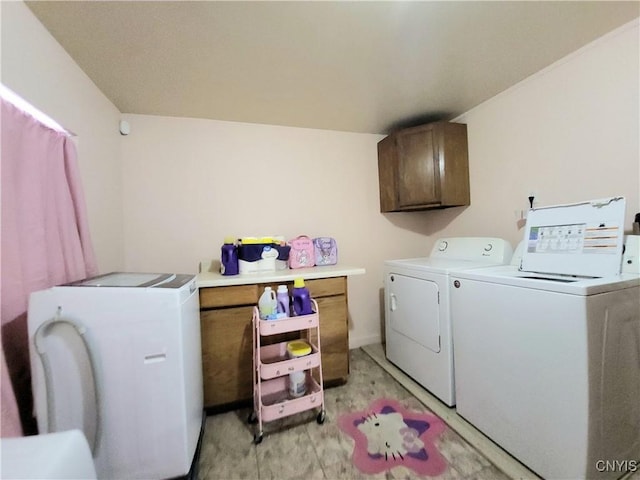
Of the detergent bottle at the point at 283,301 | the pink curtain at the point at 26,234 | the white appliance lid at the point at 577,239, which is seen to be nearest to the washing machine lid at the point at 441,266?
the white appliance lid at the point at 577,239

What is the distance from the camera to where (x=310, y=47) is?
1393 mm

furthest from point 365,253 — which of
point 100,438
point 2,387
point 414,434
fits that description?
point 2,387

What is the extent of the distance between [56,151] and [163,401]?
125cm

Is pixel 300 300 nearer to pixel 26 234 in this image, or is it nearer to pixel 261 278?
pixel 261 278

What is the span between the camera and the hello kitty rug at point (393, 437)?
1.22 metres

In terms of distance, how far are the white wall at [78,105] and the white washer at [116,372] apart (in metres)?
0.85

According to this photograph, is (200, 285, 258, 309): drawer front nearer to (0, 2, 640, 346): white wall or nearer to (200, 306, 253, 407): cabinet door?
(200, 306, 253, 407): cabinet door

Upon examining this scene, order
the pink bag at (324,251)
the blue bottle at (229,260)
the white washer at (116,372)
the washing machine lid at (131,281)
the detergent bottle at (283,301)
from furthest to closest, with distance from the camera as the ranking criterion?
the pink bag at (324,251), the blue bottle at (229,260), the detergent bottle at (283,301), the washing machine lid at (131,281), the white washer at (116,372)

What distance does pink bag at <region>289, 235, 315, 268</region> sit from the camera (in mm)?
2070

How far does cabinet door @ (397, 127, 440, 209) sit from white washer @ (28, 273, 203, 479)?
6.48 ft

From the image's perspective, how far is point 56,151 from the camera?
4.02 ft

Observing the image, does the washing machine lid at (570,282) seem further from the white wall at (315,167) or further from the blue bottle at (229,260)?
the blue bottle at (229,260)

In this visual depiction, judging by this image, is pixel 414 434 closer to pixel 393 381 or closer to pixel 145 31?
pixel 393 381

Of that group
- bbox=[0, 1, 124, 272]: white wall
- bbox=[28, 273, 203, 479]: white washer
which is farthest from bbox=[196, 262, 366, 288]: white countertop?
bbox=[0, 1, 124, 272]: white wall
